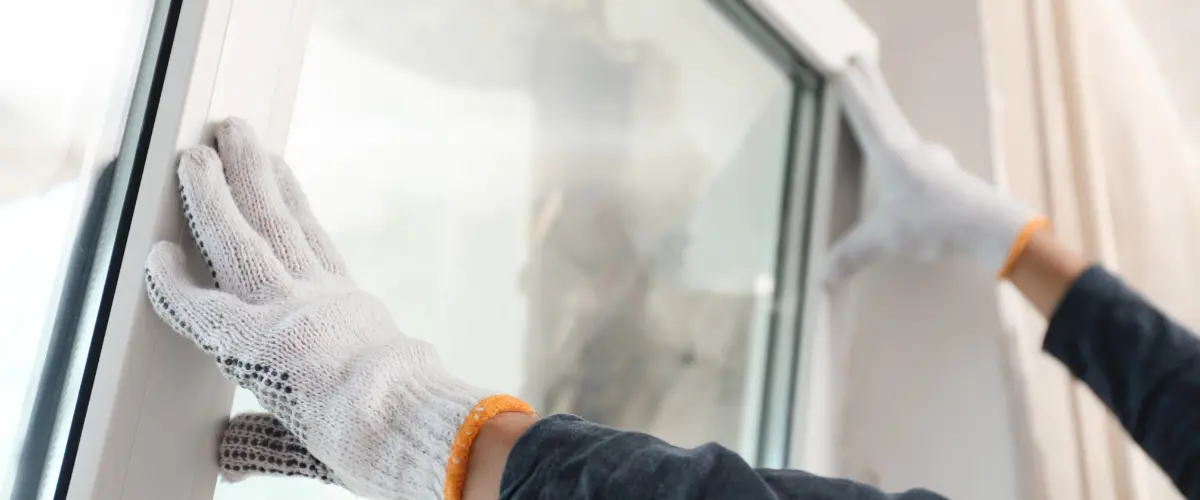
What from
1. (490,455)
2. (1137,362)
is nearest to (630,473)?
(490,455)

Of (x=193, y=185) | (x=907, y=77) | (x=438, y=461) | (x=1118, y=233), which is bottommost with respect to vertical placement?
(x=438, y=461)

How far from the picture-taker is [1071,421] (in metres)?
0.78

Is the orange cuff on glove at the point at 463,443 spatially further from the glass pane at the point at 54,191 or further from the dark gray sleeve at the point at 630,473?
the glass pane at the point at 54,191

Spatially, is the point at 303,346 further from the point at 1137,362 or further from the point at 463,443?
the point at 1137,362

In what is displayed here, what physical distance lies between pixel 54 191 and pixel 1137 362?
74cm

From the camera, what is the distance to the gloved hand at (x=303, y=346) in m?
0.36

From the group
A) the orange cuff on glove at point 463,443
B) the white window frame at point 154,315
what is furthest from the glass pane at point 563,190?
the orange cuff on glove at point 463,443

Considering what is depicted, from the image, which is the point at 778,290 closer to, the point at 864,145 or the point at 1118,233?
the point at 864,145

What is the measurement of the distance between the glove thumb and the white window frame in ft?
2.00

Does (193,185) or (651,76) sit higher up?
(651,76)

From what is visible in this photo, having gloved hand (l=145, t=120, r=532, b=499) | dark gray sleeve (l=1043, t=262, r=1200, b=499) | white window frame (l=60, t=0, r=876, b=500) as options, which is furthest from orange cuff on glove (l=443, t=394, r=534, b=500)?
dark gray sleeve (l=1043, t=262, r=1200, b=499)

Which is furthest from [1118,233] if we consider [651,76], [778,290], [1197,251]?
[651,76]

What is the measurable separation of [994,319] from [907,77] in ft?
1.05

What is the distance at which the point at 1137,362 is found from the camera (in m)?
0.64
